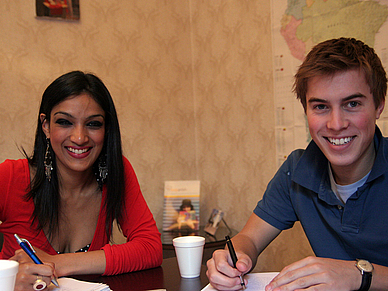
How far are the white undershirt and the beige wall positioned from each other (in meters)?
1.01

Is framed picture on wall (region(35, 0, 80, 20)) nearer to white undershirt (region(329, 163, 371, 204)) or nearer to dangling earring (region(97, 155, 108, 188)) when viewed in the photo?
dangling earring (region(97, 155, 108, 188))

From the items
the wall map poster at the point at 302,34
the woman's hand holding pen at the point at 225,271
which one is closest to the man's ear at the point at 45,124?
the woman's hand holding pen at the point at 225,271

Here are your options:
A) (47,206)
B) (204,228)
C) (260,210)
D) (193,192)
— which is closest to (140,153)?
(193,192)

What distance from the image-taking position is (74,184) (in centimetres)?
158

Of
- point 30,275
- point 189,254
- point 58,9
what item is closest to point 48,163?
point 30,275

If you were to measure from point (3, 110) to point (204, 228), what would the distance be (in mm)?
1485

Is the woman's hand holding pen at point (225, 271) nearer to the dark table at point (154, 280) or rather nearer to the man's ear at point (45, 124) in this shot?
the dark table at point (154, 280)

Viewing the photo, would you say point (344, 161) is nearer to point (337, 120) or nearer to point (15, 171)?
point (337, 120)

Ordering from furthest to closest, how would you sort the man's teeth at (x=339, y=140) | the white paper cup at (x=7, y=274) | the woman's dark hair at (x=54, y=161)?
the woman's dark hair at (x=54, y=161) < the man's teeth at (x=339, y=140) < the white paper cup at (x=7, y=274)

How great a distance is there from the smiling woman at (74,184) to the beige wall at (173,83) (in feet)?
3.03

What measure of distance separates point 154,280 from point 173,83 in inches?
78.2

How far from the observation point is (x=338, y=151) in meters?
1.12

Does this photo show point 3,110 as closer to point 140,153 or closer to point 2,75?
point 2,75

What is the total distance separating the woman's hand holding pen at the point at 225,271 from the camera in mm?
928
